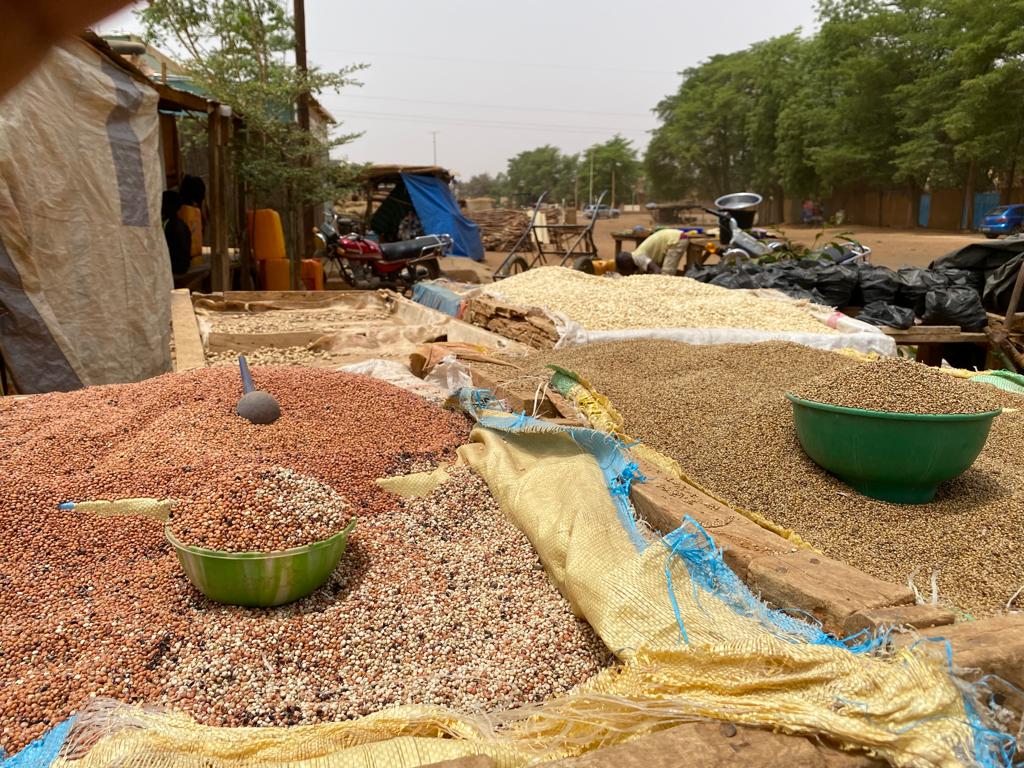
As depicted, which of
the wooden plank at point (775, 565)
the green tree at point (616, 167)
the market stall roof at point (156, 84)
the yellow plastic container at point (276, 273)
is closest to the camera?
the wooden plank at point (775, 565)

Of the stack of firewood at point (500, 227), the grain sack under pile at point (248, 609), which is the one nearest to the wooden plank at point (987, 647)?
the grain sack under pile at point (248, 609)

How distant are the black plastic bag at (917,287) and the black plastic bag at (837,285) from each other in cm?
35

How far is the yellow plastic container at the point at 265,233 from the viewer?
332 inches

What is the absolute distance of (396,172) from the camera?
13633 mm

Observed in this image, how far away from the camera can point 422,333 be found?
513 centimetres

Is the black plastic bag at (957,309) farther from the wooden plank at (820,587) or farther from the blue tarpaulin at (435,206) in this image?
the blue tarpaulin at (435,206)

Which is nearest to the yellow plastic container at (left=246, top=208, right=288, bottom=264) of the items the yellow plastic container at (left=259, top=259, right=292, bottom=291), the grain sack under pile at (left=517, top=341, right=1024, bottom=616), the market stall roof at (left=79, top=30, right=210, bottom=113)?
the yellow plastic container at (left=259, top=259, right=292, bottom=291)

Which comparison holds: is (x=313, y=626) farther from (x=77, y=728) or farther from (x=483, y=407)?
(x=483, y=407)

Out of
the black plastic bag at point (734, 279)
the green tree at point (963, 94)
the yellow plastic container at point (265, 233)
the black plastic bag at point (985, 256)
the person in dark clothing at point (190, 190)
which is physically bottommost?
the black plastic bag at point (734, 279)

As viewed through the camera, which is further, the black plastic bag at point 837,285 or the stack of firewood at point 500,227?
the stack of firewood at point 500,227

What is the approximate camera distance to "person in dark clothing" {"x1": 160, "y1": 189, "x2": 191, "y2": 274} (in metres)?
7.05

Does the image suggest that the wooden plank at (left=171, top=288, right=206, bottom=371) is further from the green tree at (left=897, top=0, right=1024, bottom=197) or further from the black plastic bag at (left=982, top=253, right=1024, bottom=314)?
the green tree at (left=897, top=0, right=1024, bottom=197)

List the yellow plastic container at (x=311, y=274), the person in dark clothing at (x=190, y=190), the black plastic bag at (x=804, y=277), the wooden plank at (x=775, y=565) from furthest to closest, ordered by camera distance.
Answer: the yellow plastic container at (x=311, y=274) → the person in dark clothing at (x=190, y=190) → the black plastic bag at (x=804, y=277) → the wooden plank at (x=775, y=565)

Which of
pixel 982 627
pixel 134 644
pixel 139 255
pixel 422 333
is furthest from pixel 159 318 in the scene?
pixel 982 627
